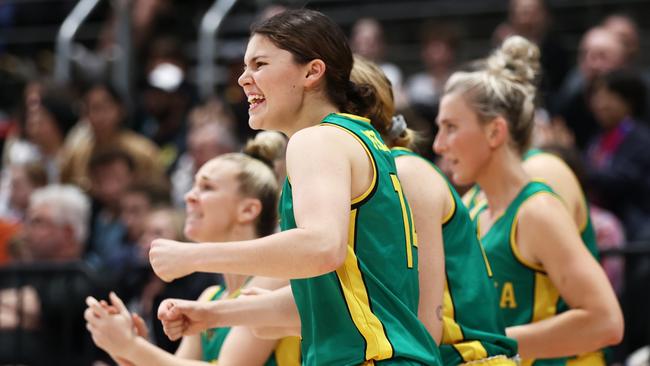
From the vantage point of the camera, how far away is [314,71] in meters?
3.04

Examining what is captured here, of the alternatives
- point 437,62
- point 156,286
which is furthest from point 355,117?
point 437,62

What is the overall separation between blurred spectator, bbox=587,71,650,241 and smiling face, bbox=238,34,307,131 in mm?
4360

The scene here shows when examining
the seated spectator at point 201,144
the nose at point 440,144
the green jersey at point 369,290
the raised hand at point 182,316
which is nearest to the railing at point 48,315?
the seated spectator at point 201,144

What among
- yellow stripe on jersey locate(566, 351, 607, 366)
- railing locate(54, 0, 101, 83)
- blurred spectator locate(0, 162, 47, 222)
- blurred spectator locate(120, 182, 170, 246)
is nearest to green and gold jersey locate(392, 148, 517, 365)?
yellow stripe on jersey locate(566, 351, 607, 366)

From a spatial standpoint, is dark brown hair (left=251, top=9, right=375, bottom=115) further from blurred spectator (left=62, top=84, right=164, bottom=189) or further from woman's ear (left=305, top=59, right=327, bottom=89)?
blurred spectator (left=62, top=84, right=164, bottom=189)

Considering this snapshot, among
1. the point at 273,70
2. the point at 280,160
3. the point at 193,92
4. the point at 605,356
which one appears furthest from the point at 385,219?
the point at 193,92

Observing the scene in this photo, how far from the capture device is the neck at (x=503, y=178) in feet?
13.8

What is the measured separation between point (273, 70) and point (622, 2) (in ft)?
25.0

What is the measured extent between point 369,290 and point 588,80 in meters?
5.70

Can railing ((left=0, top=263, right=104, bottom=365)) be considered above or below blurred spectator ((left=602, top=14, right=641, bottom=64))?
below

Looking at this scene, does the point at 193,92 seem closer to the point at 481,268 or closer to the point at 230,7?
the point at 230,7

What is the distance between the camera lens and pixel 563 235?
3.96 metres

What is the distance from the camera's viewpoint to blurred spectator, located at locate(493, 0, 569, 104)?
28.7 feet

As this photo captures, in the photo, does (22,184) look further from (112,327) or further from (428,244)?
(428,244)
